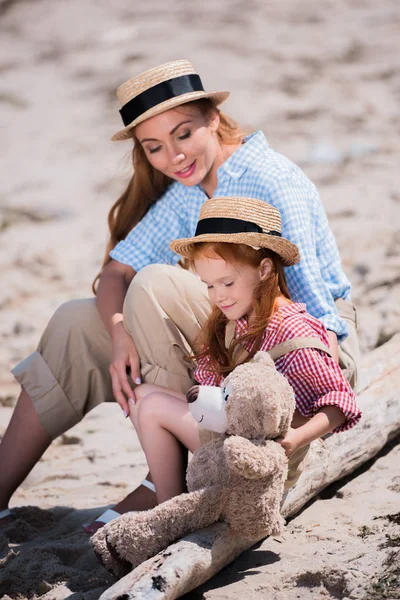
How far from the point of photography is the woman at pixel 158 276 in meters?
2.69

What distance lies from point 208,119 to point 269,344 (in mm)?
989

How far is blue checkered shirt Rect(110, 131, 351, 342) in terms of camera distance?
2666mm

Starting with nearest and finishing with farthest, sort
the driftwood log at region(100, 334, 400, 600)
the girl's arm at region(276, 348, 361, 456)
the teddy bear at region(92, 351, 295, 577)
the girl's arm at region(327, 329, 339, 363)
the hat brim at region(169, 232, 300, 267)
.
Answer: the driftwood log at region(100, 334, 400, 600)
the teddy bear at region(92, 351, 295, 577)
the girl's arm at region(276, 348, 361, 456)
the hat brim at region(169, 232, 300, 267)
the girl's arm at region(327, 329, 339, 363)

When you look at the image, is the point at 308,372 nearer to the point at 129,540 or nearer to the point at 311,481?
the point at 311,481

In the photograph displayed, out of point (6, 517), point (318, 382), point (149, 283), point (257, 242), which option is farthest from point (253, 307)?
point (6, 517)

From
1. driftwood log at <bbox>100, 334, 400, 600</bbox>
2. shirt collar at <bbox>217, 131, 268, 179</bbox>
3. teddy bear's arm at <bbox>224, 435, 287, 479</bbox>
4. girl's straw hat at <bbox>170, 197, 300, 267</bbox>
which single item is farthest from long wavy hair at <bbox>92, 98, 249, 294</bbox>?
teddy bear's arm at <bbox>224, 435, 287, 479</bbox>

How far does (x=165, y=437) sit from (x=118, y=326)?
1.84 ft

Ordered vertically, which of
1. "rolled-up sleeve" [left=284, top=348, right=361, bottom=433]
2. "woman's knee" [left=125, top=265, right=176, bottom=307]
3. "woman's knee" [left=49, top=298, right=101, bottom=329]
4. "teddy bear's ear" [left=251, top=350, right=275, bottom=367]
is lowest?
"rolled-up sleeve" [left=284, top=348, right=361, bottom=433]

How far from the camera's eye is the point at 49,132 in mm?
7387

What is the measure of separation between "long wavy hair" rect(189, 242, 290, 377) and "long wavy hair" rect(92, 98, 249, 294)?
0.72 m

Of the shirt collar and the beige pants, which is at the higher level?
the shirt collar

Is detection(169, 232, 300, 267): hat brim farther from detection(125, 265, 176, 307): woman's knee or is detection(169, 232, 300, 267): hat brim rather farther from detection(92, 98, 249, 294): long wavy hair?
detection(92, 98, 249, 294): long wavy hair

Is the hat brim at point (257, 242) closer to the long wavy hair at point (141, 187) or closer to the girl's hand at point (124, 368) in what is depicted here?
the girl's hand at point (124, 368)

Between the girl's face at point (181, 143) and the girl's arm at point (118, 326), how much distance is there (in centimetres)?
43
